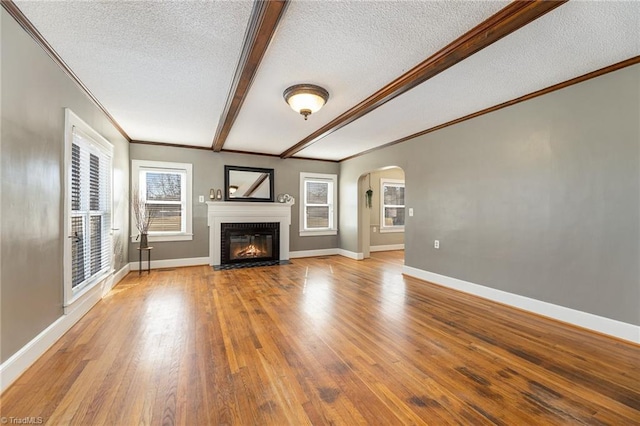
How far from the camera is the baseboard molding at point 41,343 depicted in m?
1.79

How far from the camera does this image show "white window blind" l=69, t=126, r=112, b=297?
2.88 metres

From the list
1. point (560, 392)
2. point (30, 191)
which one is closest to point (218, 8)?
point (30, 191)

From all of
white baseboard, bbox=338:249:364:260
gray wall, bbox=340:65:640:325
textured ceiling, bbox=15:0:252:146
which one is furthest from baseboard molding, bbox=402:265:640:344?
textured ceiling, bbox=15:0:252:146

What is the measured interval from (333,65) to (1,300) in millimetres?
2985

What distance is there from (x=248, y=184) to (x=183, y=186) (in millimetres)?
1313

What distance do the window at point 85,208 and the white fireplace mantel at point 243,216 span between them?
6.32 feet

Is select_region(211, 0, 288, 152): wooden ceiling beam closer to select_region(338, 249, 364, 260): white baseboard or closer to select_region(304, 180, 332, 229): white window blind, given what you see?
select_region(304, 180, 332, 229): white window blind

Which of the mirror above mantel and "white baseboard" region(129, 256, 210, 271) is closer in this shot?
"white baseboard" region(129, 256, 210, 271)

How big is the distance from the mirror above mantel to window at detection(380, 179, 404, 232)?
11.1 ft

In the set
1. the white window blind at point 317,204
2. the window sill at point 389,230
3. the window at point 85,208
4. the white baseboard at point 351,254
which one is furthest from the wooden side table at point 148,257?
the window sill at point 389,230

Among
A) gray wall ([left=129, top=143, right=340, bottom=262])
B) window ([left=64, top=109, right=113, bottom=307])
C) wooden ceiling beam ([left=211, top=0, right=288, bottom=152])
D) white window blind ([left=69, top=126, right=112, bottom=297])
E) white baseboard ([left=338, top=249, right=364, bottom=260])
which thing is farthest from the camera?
white baseboard ([left=338, top=249, right=364, bottom=260])

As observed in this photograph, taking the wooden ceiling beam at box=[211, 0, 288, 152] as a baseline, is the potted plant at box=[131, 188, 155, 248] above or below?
below

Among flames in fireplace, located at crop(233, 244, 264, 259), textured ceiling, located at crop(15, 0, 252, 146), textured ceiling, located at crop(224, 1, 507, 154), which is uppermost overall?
textured ceiling, located at crop(15, 0, 252, 146)

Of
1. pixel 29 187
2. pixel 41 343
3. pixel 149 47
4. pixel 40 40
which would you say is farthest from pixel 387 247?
pixel 40 40
